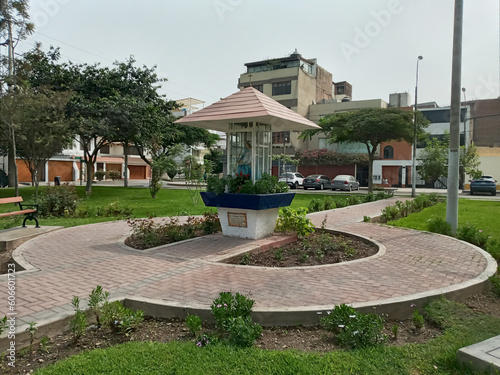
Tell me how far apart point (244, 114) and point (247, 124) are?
96 centimetres

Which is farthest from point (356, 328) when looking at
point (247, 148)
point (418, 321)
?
point (247, 148)

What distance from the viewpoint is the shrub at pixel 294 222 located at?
809 centimetres

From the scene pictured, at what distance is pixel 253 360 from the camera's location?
305 centimetres

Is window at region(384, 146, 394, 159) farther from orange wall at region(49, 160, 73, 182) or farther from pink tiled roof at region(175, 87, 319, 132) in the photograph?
orange wall at region(49, 160, 73, 182)

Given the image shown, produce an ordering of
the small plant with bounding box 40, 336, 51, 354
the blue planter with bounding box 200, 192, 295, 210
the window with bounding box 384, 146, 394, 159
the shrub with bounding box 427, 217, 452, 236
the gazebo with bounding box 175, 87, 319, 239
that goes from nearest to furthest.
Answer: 1. the small plant with bounding box 40, 336, 51, 354
2. the blue planter with bounding box 200, 192, 295, 210
3. the gazebo with bounding box 175, 87, 319, 239
4. the shrub with bounding box 427, 217, 452, 236
5. the window with bounding box 384, 146, 394, 159

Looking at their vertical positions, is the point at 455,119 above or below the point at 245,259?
above

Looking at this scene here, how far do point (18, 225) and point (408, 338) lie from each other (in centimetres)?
963

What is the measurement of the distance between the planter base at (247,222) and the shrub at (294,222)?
22 cm

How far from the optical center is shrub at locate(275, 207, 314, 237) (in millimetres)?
8086

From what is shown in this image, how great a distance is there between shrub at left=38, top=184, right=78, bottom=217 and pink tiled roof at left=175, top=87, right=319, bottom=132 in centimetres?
617

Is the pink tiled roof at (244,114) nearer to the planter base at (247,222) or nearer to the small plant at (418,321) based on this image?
the planter base at (247,222)

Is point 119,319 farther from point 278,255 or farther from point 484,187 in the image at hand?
point 484,187

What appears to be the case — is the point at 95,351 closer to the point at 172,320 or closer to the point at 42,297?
the point at 172,320

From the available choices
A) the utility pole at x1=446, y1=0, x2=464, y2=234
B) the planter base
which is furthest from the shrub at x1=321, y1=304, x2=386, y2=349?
the utility pole at x1=446, y1=0, x2=464, y2=234
